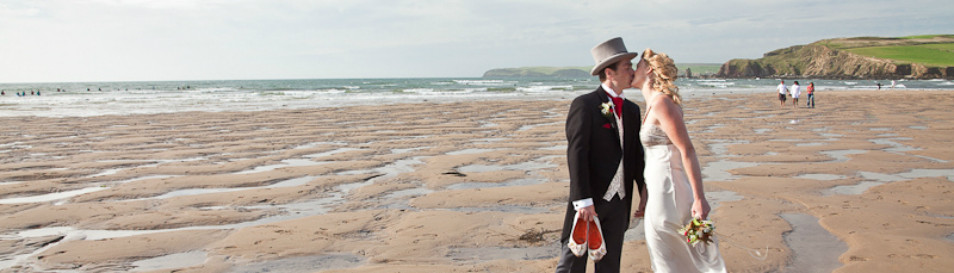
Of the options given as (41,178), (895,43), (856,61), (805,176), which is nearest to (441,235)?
(805,176)

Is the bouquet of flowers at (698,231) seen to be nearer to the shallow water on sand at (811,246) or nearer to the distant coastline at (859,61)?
the shallow water on sand at (811,246)

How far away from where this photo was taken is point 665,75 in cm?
299

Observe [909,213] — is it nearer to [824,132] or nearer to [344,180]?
[344,180]

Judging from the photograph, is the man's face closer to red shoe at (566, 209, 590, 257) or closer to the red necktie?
the red necktie

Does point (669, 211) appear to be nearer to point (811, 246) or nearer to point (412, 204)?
point (811, 246)

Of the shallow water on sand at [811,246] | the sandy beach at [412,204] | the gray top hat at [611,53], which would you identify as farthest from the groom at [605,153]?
the shallow water on sand at [811,246]

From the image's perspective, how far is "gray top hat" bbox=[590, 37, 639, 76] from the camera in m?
2.96

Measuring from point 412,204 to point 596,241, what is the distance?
3.97 metres

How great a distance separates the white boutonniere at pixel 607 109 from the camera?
9.60ft

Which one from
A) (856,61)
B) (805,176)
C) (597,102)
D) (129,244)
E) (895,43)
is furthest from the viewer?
(895,43)

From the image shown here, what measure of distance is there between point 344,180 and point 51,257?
380 centimetres

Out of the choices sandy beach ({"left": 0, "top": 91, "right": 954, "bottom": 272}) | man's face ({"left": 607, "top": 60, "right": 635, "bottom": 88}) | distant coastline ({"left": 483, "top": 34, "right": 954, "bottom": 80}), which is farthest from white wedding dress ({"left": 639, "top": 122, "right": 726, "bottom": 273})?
distant coastline ({"left": 483, "top": 34, "right": 954, "bottom": 80})

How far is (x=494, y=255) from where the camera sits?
15.8 feet

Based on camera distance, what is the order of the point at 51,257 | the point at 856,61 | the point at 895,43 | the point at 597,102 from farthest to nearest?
the point at 895,43
the point at 856,61
the point at 51,257
the point at 597,102
